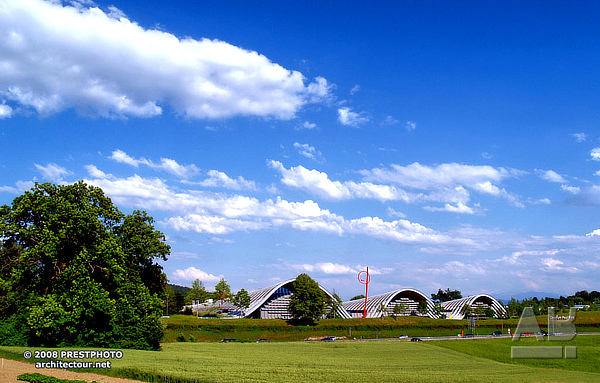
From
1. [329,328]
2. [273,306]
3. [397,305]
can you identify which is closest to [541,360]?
[329,328]

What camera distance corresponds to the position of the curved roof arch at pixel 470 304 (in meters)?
155

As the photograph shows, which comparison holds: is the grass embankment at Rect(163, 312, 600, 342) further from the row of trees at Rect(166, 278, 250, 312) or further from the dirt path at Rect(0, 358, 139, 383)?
the dirt path at Rect(0, 358, 139, 383)

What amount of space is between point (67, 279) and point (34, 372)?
18.3 meters

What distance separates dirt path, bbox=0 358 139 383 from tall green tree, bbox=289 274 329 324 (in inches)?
3008

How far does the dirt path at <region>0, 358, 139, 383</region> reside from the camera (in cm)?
2593

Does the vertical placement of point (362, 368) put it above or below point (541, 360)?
above

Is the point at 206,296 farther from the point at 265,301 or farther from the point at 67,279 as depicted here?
the point at 67,279

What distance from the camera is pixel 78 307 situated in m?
45.0

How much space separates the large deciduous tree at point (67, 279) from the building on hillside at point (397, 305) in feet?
333

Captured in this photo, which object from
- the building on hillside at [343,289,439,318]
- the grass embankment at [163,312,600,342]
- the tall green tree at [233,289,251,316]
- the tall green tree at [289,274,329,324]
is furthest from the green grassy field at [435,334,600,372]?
the building on hillside at [343,289,439,318]

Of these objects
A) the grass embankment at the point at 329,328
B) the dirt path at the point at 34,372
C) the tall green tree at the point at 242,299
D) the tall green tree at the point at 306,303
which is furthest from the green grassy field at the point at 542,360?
the tall green tree at the point at 242,299

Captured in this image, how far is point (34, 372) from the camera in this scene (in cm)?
2873

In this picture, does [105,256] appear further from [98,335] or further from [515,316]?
[515,316]

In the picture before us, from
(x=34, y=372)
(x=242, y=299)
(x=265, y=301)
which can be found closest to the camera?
(x=34, y=372)
